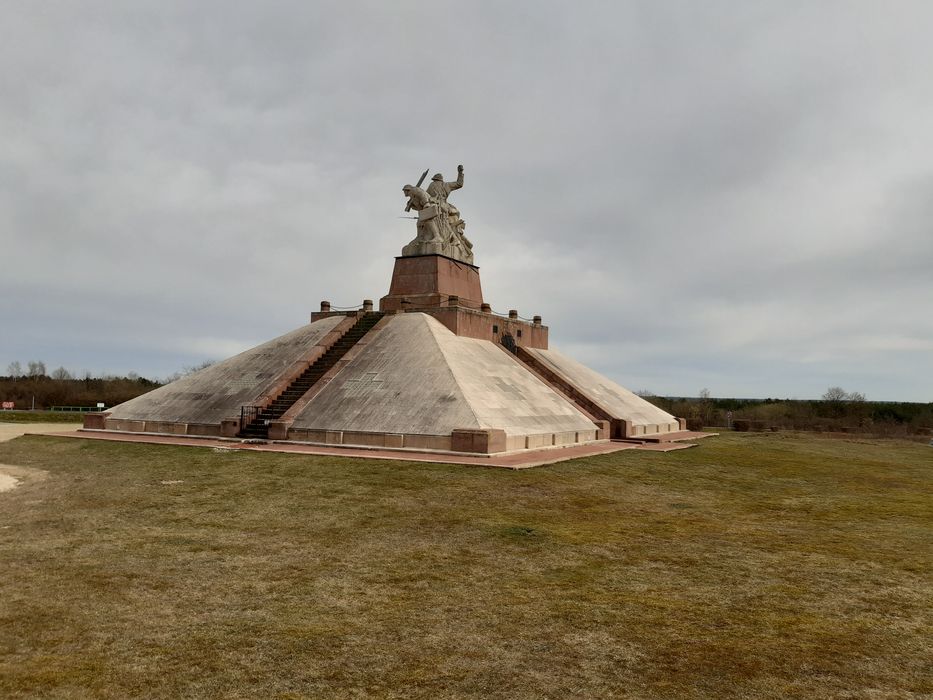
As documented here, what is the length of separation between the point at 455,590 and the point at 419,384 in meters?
18.6

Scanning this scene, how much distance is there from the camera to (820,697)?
628 cm

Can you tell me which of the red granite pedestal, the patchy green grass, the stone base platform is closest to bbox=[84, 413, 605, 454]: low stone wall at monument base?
the stone base platform

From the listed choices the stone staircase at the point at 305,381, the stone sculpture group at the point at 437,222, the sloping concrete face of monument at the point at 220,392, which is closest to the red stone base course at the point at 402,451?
the sloping concrete face of monument at the point at 220,392

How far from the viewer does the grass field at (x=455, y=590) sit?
262 inches

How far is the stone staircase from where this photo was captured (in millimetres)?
27344

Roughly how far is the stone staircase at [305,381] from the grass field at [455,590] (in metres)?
9.21

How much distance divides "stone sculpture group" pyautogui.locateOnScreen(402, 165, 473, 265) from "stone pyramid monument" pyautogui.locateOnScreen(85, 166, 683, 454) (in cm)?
7

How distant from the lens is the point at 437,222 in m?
38.1

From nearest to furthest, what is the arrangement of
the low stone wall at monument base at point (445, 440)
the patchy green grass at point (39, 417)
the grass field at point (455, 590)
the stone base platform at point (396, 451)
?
the grass field at point (455, 590) → the stone base platform at point (396, 451) → the low stone wall at monument base at point (445, 440) → the patchy green grass at point (39, 417)

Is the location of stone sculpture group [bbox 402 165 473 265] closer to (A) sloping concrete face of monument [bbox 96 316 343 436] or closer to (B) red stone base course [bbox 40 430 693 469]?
(A) sloping concrete face of monument [bbox 96 316 343 436]

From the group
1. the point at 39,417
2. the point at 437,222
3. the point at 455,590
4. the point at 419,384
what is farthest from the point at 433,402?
the point at 39,417

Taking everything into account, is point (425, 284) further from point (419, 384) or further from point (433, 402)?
point (433, 402)

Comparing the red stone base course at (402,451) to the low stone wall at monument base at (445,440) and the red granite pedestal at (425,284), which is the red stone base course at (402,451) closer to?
the low stone wall at monument base at (445,440)

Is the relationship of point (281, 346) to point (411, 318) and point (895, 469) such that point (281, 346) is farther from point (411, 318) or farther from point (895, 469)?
point (895, 469)
